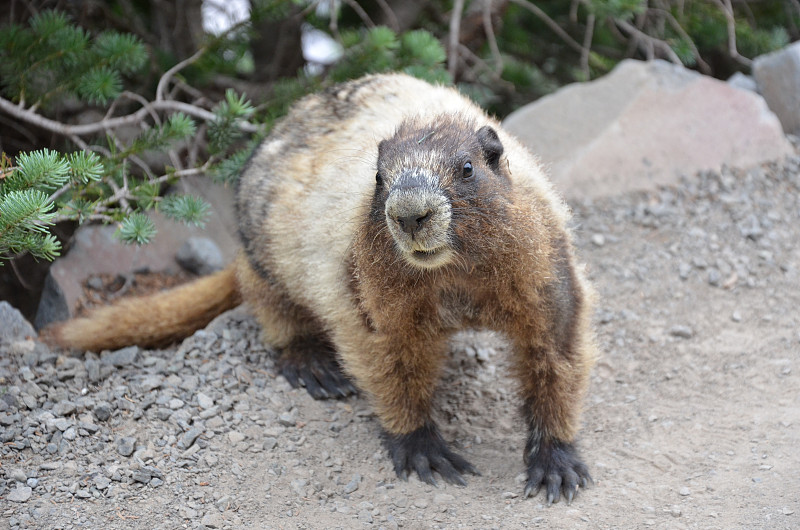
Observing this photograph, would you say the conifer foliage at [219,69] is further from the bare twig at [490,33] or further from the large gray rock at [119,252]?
the large gray rock at [119,252]

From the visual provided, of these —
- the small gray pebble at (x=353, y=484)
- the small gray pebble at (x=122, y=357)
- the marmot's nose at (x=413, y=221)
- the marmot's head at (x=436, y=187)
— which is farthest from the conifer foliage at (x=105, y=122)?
the small gray pebble at (x=353, y=484)

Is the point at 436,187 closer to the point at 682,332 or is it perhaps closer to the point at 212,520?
the point at 212,520

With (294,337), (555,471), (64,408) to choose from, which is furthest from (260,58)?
(555,471)

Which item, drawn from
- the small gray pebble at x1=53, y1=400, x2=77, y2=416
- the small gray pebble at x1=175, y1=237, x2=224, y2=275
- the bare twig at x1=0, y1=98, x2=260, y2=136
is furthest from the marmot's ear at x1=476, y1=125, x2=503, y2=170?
the small gray pebble at x1=175, y1=237, x2=224, y2=275

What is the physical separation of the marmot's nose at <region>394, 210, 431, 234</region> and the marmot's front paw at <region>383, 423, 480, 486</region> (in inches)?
57.8

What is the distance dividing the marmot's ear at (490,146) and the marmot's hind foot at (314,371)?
Answer: 73.3 inches

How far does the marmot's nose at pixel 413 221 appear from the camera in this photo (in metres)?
3.37

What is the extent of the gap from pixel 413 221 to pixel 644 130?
3.94m

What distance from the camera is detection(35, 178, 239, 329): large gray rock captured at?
241 inches

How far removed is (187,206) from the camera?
454cm

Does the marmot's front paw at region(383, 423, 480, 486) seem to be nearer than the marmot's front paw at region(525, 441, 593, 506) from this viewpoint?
No

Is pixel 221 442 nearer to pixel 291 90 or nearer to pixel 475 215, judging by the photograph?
pixel 475 215

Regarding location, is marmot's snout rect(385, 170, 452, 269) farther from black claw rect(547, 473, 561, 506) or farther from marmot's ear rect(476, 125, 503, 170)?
black claw rect(547, 473, 561, 506)

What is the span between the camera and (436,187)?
346cm
